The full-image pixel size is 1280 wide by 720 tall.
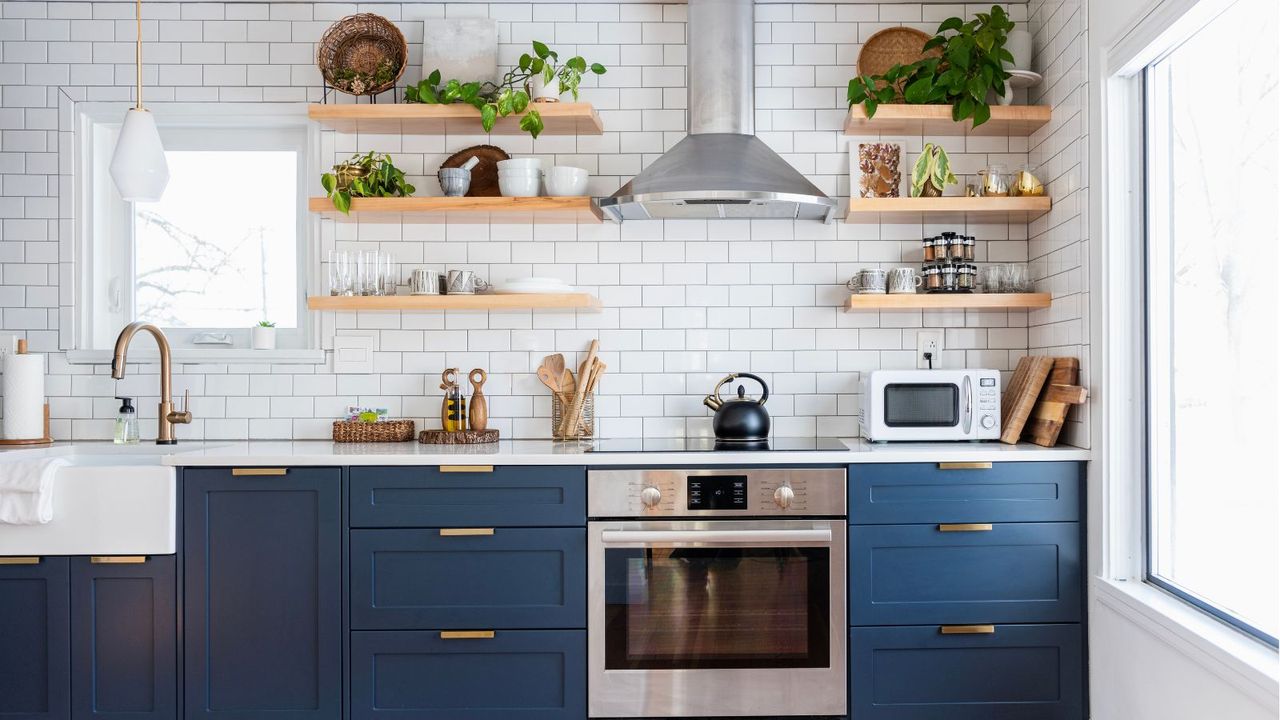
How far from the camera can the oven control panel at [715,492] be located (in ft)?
9.40

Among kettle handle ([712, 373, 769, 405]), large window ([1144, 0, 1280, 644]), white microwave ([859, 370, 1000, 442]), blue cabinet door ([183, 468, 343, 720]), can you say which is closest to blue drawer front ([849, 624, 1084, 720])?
large window ([1144, 0, 1280, 644])

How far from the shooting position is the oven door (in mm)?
2865

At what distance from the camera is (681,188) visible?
3.01 m

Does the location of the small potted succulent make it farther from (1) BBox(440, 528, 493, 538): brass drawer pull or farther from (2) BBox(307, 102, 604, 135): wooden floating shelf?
(1) BBox(440, 528, 493, 538): brass drawer pull

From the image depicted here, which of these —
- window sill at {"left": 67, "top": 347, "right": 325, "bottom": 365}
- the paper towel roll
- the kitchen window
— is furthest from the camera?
the kitchen window

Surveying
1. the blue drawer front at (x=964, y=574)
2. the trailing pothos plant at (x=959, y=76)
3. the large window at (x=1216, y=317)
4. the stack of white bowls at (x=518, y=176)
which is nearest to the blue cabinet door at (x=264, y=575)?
the stack of white bowls at (x=518, y=176)

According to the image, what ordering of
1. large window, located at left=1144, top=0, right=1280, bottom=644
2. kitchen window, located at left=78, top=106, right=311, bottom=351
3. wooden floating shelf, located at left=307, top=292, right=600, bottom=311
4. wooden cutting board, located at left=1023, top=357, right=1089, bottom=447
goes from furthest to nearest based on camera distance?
kitchen window, located at left=78, top=106, right=311, bottom=351 → wooden floating shelf, located at left=307, top=292, right=600, bottom=311 → wooden cutting board, located at left=1023, top=357, right=1089, bottom=447 → large window, located at left=1144, top=0, right=1280, bottom=644

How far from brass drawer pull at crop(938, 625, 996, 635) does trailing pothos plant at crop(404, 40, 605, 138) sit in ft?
6.92

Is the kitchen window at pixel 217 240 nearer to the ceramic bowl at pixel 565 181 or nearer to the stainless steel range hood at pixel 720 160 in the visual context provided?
the ceramic bowl at pixel 565 181

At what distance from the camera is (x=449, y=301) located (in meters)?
3.22

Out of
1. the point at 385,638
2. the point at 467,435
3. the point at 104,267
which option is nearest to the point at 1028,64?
the point at 467,435

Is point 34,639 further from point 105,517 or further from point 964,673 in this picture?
point 964,673

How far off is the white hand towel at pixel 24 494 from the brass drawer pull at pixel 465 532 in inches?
46.3

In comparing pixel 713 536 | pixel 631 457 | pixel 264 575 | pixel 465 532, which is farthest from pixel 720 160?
pixel 264 575
